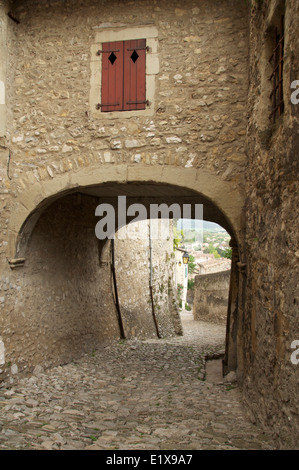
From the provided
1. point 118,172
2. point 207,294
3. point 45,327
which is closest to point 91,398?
point 45,327

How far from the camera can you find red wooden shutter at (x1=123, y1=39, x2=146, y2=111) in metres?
5.25

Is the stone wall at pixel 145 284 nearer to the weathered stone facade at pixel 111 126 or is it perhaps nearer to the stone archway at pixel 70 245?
the stone archway at pixel 70 245

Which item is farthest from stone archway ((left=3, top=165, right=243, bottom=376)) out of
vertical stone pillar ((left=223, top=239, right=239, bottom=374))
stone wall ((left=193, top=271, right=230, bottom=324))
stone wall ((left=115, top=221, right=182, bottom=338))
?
stone wall ((left=193, top=271, right=230, bottom=324))

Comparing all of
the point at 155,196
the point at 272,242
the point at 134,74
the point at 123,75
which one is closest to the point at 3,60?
the point at 123,75

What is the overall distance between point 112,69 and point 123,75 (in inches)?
6.7

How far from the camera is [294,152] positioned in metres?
2.84

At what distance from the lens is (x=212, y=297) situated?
1387 cm

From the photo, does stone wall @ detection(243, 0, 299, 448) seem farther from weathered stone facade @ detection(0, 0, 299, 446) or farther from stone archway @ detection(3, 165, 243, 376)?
stone archway @ detection(3, 165, 243, 376)

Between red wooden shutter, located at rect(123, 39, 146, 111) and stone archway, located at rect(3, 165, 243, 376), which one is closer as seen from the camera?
stone archway, located at rect(3, 165, 243, 376)

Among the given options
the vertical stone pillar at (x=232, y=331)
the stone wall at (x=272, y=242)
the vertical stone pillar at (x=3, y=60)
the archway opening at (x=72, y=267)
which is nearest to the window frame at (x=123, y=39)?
the archway opening at (x=72, y=267)

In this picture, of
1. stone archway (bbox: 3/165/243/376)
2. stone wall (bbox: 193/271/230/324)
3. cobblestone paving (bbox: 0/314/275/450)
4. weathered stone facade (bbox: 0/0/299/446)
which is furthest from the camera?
stone wall (bbox: 193/271/230/324)

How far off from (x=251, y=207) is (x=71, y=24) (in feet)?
11.3

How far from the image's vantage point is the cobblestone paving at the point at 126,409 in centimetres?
344

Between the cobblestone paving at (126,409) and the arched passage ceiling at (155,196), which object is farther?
the arched passage ceiling at (155,196)
